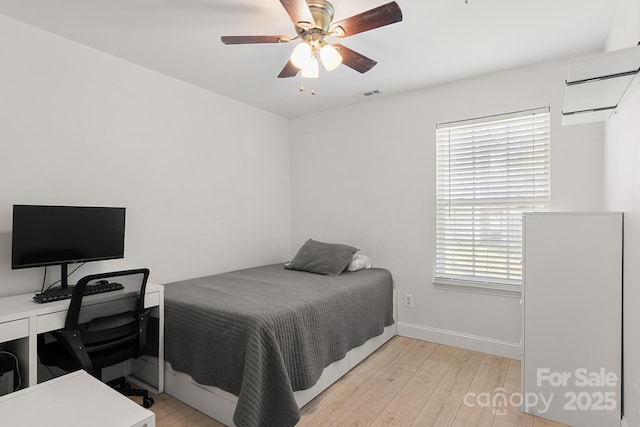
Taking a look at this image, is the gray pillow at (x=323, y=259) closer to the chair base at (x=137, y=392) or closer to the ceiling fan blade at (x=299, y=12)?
the chair base at (x=137, y=392)

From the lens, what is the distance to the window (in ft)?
9.57

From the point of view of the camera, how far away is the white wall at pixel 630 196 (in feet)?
5.40

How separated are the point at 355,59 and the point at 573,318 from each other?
2.11 m

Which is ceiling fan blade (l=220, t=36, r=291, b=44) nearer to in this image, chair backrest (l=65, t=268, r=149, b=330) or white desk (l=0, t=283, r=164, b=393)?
chair backrest (l=65, t=268, r=149, b=330)

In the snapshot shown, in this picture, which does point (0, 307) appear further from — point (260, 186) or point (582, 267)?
point (582, 267)

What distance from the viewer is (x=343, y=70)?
2975mm

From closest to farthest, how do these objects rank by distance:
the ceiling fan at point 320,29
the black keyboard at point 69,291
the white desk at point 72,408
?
the white desk at point 72,408 < the ceiling fan at point 320,29 < the black keyboard at point 69,291

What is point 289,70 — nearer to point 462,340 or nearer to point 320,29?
point 320,29

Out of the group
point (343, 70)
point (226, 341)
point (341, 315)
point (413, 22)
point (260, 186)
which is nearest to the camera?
point (226, 341)

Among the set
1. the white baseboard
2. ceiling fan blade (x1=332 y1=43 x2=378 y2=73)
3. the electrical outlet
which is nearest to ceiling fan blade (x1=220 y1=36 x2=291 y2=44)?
ceiling fan blade (x1=332 y1=43 x2=378 y2=73)

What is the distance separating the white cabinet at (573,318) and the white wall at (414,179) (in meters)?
0.83

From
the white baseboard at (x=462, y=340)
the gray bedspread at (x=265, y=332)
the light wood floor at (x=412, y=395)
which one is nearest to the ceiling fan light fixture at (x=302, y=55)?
the gray bedspread at (x=265, y=332)

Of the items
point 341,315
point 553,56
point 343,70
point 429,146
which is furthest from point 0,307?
point 553,56

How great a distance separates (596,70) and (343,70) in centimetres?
191
